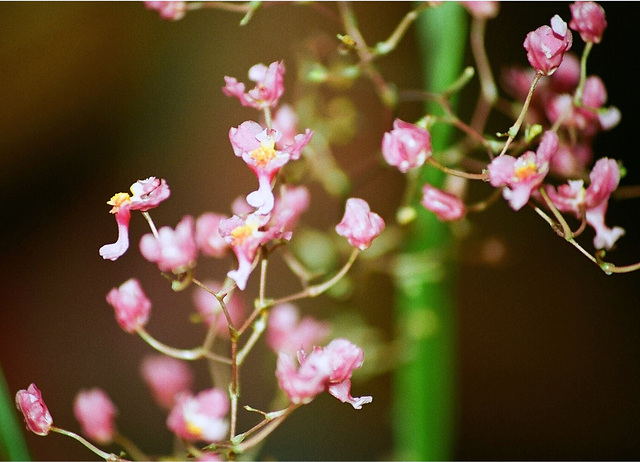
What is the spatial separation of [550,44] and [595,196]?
0.08 metres

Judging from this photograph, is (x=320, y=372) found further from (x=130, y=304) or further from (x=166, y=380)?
(x=166, y=380)

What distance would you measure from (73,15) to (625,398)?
90 centimetres

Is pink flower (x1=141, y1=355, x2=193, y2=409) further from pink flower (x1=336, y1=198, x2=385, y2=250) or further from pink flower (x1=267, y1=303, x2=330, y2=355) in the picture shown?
pink flower (x1=336, y1=198, x2=385, y2=250)

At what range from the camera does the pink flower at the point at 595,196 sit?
0.29 meters

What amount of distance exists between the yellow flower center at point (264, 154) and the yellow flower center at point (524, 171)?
0.11 m

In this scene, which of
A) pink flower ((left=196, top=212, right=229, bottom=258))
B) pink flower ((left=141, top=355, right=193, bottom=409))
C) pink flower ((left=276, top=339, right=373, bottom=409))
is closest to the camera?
pink flower ((left=276, top=339, right=373, bottom=409))

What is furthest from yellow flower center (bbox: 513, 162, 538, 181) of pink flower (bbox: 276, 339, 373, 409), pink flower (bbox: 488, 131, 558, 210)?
pink flower (bbox: 276, 339, 373, 409)

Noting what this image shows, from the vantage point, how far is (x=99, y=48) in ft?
2.80

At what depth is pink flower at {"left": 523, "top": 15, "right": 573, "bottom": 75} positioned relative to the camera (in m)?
0.27

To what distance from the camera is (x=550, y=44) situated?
0.89ft

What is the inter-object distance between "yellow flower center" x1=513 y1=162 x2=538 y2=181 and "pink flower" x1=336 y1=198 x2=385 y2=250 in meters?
0.07

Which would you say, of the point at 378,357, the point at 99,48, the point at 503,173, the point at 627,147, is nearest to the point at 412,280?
the point at 378,357

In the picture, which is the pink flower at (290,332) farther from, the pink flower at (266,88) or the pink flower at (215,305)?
the pink flower at (266,88)

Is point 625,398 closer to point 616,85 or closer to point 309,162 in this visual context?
point 616,85
